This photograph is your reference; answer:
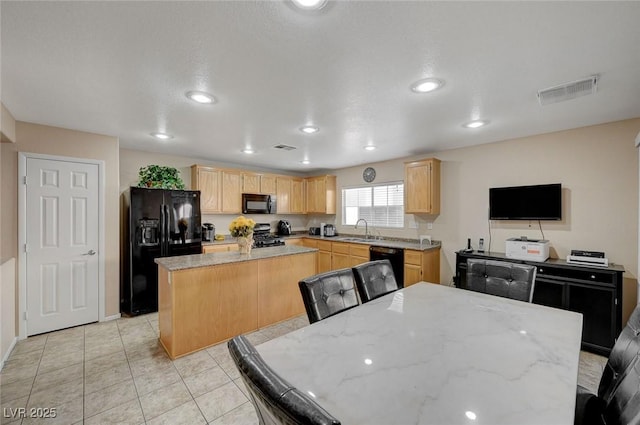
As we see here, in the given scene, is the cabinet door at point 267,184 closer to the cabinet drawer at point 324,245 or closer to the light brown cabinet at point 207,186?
the light brown cabinet at point 207,186

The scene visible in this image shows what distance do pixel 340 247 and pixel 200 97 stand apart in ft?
11.9

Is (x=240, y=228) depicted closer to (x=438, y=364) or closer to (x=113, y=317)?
(x=113, y=317)

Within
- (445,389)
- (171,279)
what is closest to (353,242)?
(171,279)

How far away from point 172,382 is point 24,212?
8.69 ft

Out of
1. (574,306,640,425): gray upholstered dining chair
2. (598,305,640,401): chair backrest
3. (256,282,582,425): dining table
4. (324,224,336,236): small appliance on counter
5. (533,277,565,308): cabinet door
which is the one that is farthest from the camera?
(324,224,336,236): small appliance on counter

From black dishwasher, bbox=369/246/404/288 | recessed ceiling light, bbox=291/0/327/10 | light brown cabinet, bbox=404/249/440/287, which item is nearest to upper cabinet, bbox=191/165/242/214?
black dishwasher, bbox=369/246/404/288

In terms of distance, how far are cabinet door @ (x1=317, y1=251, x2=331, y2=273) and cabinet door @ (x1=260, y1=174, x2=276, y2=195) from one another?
5.62ft

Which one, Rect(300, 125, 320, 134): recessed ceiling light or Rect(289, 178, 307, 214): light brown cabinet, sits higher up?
Rect(300, 125, 320, 134): recessed ceiling light

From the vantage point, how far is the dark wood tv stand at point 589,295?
A: 8.82 ft

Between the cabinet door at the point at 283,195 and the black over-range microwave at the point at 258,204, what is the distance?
200mm

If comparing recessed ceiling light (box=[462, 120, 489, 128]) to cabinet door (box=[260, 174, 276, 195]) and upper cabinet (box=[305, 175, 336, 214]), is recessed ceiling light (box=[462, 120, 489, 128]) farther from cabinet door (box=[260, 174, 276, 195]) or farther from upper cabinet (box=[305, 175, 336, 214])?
cabinet door (box=[260, 174, 276, 195])

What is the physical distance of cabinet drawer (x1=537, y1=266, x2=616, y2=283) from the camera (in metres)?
2.73

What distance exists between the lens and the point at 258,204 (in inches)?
222

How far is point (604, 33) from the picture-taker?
5.06 feet
